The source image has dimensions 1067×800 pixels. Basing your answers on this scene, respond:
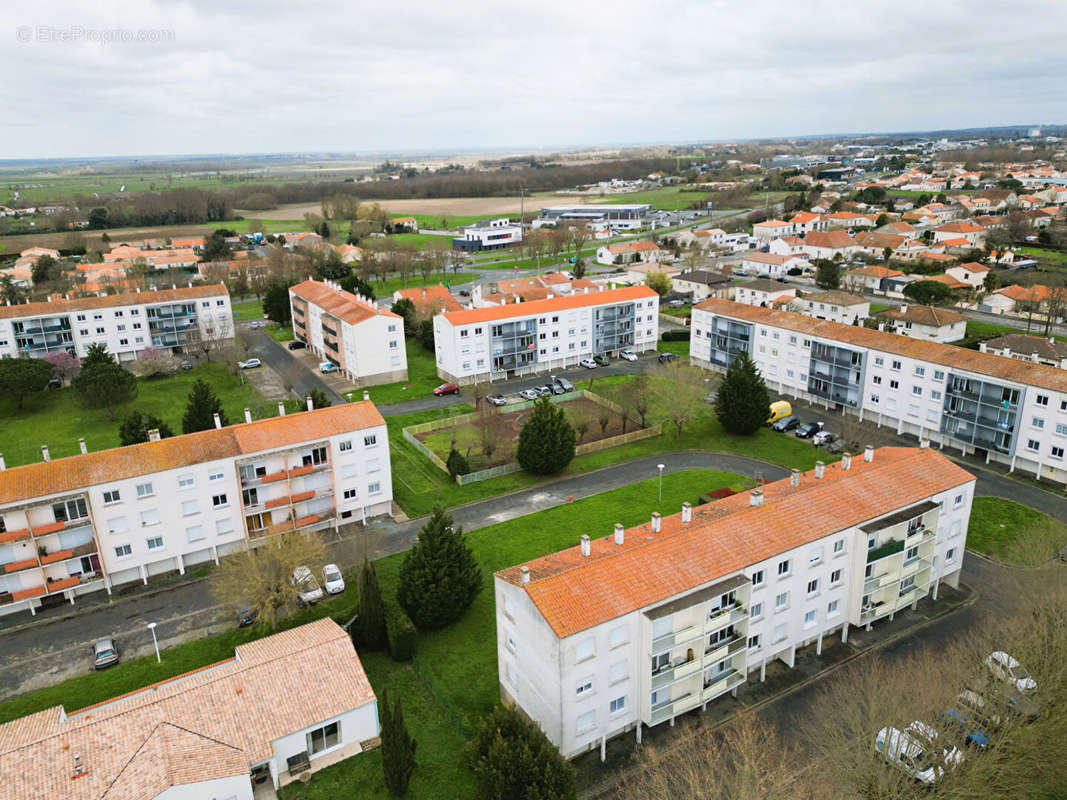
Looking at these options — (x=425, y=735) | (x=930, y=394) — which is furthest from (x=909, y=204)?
(x=425, y=735)

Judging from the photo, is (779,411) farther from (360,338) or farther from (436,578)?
(360,338)

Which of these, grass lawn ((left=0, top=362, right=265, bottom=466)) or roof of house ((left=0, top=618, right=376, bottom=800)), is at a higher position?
roof of house ((left=0, top=618, right=376, bottom=800))

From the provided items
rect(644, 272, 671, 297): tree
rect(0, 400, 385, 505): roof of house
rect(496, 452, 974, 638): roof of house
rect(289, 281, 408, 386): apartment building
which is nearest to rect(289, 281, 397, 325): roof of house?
rect(289, 281, 408, 386): apartment building

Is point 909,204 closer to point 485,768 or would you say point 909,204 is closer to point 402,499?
point 402,499

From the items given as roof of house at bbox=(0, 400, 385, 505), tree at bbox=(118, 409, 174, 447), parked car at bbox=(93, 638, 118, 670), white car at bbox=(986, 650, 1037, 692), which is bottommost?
parked car at bbox=(93, 638, 118, 670)

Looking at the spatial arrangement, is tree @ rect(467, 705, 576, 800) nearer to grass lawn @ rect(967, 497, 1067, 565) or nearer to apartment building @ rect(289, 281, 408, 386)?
grass lawn @ rect(967, 497, 1067, 565)
